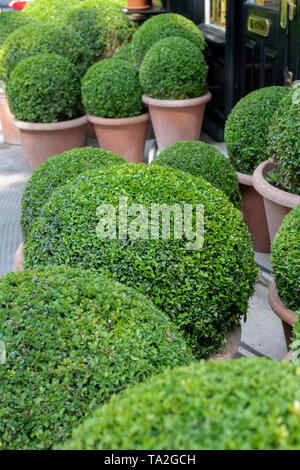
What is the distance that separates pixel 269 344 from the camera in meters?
3.65

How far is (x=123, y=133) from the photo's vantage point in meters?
6.42

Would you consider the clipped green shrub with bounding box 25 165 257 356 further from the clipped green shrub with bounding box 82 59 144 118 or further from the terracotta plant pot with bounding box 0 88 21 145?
the terracotta plant pot with bounding box 0 88 21 145

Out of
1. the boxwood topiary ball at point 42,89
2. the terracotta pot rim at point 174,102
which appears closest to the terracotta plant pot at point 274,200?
the terracotta pot rim at point 174,102

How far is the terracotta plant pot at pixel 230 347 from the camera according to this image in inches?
106

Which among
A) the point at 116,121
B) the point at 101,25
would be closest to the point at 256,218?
the point at 116,121

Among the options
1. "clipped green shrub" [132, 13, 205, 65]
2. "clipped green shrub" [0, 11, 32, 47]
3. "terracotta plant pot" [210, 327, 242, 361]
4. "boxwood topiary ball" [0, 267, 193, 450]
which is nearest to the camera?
"boxwood topiary ball" [0, 267, 193, 450]

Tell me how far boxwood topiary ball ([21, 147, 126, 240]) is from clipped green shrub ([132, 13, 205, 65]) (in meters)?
3.47

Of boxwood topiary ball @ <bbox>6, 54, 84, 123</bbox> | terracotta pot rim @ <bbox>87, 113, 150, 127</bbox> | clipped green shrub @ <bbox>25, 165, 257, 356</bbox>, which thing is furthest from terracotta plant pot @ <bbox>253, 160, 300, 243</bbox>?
boxwood topiary ball @ <bbox>6, 54, 84, 123</bbox>

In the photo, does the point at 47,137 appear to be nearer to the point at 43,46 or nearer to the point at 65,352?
the point at 43,46

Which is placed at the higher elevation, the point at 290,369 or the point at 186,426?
the point at 186,426

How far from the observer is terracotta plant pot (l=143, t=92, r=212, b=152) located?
6133mm
